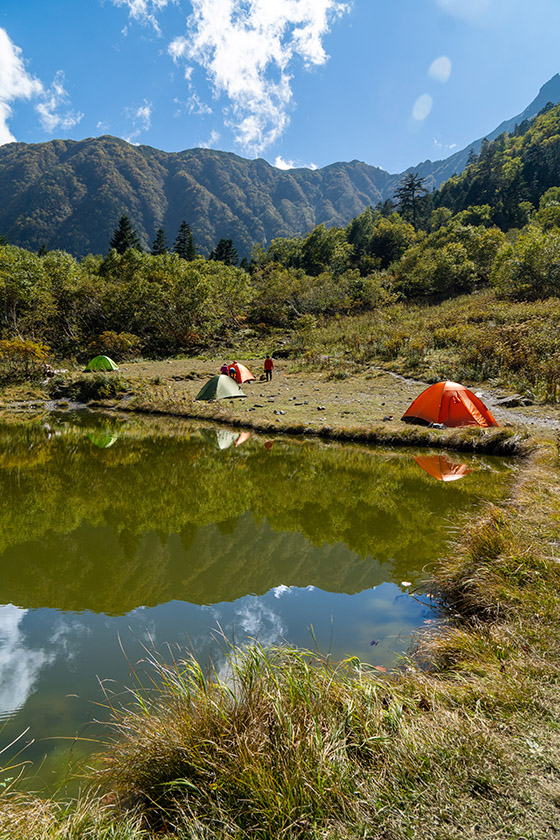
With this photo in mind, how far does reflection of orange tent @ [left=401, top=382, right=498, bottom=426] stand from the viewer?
1358 centimetres

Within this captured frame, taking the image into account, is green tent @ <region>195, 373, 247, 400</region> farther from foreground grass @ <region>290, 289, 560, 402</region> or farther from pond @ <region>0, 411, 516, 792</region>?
foreground grass @ <region>290, 289, 560, 402</region>

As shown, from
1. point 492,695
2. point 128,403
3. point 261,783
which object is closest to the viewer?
point 261,783

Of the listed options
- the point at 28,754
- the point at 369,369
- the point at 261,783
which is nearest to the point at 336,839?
the point at 261,783

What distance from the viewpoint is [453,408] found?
45.4ft

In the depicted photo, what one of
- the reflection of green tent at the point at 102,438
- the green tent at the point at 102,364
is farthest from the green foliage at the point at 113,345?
the reflection of green tent at the point at 102,438

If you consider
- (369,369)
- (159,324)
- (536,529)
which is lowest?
(536,529)

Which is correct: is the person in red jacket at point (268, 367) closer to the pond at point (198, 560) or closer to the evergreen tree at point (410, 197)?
the pond at point (198, 560)

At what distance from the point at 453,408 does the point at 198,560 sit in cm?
1049

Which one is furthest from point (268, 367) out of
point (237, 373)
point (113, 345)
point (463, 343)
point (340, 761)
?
point (340, 761)

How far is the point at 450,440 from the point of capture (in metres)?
12.7

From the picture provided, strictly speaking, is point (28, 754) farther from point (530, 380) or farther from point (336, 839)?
point (530, 380)

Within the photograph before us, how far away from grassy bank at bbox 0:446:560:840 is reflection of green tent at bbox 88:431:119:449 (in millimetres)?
13024

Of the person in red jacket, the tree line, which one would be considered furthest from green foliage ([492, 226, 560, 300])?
the tree line

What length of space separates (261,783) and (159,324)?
139ft
